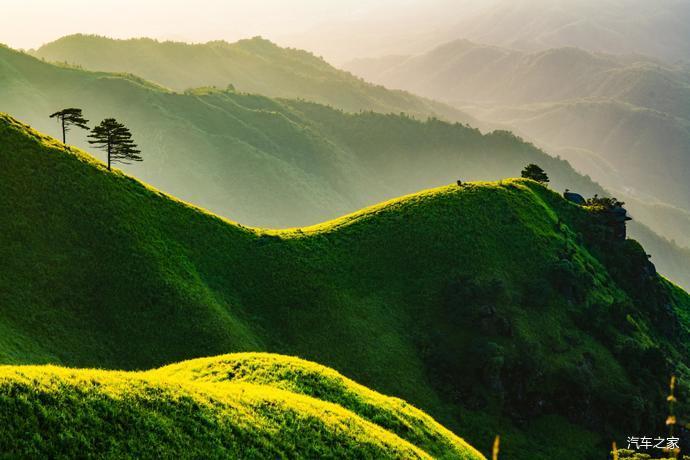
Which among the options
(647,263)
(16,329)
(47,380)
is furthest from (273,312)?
(647,263)

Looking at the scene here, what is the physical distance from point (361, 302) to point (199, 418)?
5652cm

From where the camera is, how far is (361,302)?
84.3 meters

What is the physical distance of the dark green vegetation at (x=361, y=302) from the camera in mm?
63625

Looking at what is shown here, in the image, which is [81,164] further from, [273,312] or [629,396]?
[629,396]

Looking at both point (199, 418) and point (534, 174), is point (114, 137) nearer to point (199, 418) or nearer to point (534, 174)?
point (199, 418)

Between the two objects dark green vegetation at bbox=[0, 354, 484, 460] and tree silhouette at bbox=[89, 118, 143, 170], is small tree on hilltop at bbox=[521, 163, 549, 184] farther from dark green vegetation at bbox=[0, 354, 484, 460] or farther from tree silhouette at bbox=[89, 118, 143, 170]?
dark green vegetation at bbox=[0, 354, 484, 460]

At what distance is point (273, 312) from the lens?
77688 millimetres

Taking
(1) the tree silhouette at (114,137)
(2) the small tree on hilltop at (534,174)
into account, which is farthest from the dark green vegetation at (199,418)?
(2) the small tree on hilltop at (534,174)

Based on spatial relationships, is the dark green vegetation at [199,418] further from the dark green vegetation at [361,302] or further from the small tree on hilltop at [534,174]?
the small tree on hilltop at [534,174]

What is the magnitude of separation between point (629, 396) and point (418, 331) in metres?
32.6

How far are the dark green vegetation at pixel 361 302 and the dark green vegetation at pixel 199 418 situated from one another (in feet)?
81.0

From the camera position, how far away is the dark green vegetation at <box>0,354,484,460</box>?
76.5 feet

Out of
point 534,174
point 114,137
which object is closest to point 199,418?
point 114,137

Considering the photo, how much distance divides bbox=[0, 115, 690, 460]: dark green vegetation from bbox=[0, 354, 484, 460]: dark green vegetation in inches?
973
